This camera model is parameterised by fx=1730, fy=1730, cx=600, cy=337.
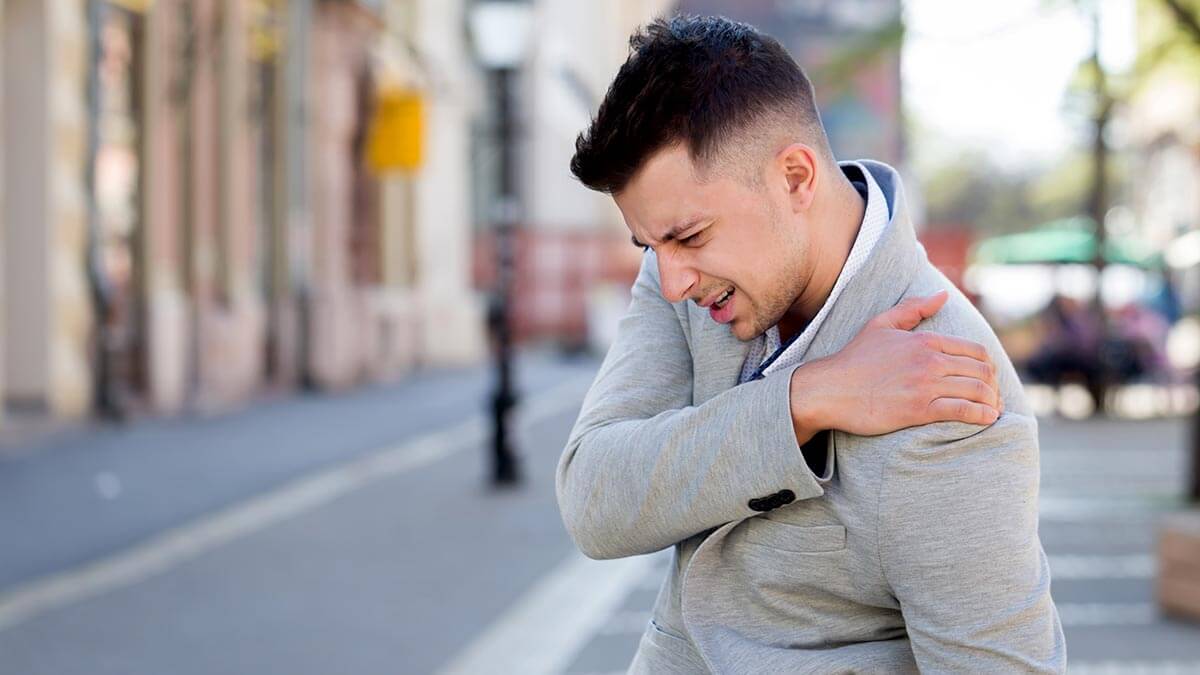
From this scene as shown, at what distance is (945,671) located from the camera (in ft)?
6.17

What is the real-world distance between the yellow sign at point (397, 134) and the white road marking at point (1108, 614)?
1775 cm

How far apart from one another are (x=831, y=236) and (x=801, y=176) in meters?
0.09

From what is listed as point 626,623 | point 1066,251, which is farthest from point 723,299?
point 1066,251

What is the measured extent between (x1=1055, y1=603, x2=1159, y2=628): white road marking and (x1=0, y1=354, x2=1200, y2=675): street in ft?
0.07

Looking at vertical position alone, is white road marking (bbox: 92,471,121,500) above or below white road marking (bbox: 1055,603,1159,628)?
below

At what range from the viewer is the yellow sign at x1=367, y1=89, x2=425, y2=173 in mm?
24547

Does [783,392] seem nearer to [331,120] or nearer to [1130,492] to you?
[1130,492]

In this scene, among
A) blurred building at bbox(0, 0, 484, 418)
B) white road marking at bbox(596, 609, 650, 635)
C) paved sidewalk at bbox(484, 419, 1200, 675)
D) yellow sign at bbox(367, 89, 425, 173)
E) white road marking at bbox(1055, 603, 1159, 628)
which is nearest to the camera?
paved sidewalk at bbox(484, 419, 1200, 675)

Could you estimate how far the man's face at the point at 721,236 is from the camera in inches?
78.5

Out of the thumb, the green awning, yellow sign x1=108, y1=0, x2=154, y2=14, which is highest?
yellow sign x1=108, y1=0, x2=154, y2=14

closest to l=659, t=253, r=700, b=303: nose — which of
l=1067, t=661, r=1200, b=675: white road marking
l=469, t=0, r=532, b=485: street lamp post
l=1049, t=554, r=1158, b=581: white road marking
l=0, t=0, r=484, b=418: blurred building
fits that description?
l=1067, t=661, r=1200, b=675: white road marking

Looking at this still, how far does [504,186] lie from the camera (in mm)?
13477

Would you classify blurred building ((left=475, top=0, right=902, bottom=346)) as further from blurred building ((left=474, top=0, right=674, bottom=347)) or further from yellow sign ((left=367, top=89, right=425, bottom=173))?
yellow sign ((left=367, top=89, right=425, bottom=173))

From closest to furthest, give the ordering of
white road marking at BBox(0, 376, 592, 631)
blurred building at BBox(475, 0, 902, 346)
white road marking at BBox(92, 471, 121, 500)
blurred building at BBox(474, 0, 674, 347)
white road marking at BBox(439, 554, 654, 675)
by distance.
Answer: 1. white road marking at BBox(439, 554, 654, 675)
2. white road marking at BBox(0, 376, 592, 631)
3. white road marking at BBox(92, 471, 121, 500)
4. blurred building at BBox(474, 0, 674, 347)
5. blurred building at BBox(475, 0, 902, 346)
